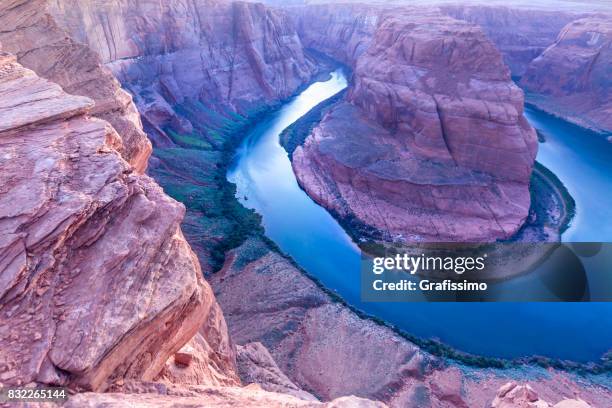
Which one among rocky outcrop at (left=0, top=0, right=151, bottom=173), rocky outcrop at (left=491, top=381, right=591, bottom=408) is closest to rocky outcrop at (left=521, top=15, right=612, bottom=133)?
rocky outcrop at (left=491, top=381, right=591, bottom=408)

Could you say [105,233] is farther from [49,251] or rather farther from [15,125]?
[15,125]

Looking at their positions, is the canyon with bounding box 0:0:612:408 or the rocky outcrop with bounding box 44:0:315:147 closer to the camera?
the canyon with bounding box 0:0:612:408

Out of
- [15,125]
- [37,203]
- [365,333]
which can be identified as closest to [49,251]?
[37,203]

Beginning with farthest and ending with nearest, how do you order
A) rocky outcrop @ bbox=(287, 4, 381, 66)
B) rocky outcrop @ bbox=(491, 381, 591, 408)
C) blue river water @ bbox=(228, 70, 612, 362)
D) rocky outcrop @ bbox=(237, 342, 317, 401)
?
rocky outcrop @ bbox=(287, 4, 381, 66), blue river water @ bbox=(228, 70, 612, 362), rocky outcrop @ bbox=(237, 342, 317, 401), rocky outcrop @ bbox=(491, 381, 591, 408)

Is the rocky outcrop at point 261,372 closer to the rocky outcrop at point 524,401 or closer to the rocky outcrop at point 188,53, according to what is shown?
the rocky outcrop at point 524,401

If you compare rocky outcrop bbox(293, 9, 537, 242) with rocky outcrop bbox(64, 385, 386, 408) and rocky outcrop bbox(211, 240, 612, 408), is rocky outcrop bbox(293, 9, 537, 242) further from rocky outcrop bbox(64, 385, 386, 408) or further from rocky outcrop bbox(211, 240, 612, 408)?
rocky outcrop bbox(64, 385, 386, 408)

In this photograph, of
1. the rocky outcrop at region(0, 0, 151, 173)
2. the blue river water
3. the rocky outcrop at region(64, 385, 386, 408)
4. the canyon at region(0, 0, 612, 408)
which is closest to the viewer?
the rocky outcrop at region(64, 385, 386, 408)

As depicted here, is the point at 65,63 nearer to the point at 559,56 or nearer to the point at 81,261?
the point at 81,261
